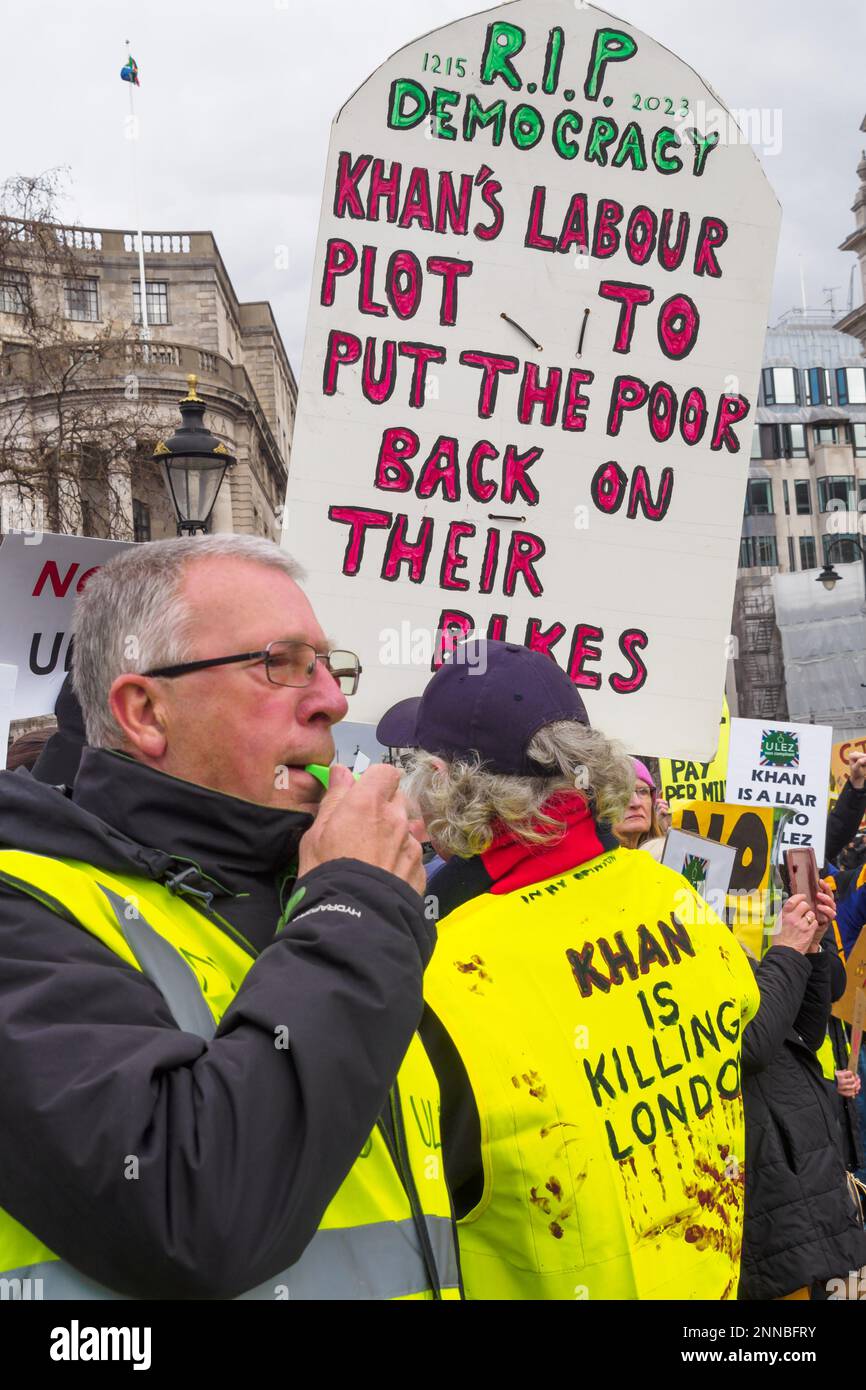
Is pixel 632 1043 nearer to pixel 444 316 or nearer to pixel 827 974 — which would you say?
pixel 827 974

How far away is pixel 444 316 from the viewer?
3268 mm

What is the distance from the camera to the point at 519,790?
7.52 feet

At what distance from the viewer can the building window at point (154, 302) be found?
5262 cm

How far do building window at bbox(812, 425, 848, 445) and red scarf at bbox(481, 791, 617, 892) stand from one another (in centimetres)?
8035

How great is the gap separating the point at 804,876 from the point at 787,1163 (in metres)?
0.62

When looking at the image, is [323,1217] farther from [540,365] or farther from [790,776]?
[790,776]

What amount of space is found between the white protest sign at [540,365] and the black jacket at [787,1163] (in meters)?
0.64

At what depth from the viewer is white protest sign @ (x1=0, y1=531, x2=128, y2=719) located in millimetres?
3763

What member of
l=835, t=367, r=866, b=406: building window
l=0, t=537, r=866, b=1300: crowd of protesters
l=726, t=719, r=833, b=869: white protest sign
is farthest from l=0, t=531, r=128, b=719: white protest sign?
l=835, t=367, r=866, b=406: building window

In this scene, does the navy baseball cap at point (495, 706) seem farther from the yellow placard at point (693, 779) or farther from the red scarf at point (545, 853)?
the yellow placard at point (693, 779)

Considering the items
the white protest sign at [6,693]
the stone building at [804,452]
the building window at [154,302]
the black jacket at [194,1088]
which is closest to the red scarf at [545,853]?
the black jacket at [194,1088]

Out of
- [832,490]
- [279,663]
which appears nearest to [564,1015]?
[279,663]

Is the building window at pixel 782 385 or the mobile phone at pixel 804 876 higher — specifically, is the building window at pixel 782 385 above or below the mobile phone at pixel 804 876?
above

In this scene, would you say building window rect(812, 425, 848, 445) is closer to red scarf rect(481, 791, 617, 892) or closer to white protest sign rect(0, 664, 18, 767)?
white protest sign rect(0, 664, 18, 767)
